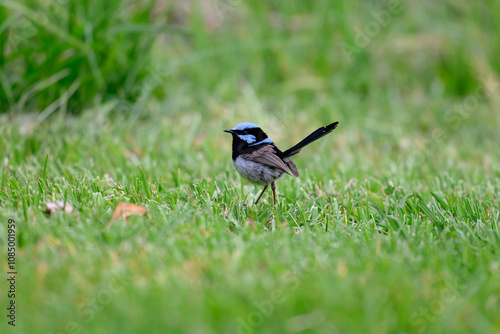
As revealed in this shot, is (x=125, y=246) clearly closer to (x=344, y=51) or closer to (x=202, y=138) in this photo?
(x=202, y=138)

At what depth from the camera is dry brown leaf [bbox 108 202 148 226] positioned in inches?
144

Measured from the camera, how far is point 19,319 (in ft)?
8.38

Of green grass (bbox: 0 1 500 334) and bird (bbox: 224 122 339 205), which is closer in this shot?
green grass (bbox: 0 1 500 334)

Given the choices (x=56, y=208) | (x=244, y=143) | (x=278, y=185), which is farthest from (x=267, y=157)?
(x=56, y=208)

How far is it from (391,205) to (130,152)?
8.85ft

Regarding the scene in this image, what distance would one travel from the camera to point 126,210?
3717 mm

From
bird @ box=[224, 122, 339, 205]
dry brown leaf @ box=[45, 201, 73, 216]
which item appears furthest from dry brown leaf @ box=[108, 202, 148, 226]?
bird @ box=[224, 122, 339, 205]

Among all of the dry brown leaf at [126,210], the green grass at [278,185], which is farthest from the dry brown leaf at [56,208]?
the dry brown leaf at [126,210]

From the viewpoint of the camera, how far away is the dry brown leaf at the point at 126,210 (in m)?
3.65

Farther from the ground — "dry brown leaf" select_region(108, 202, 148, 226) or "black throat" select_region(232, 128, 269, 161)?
"black throat" select_region(232, 128, 269, 161)

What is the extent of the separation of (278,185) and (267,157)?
2.70ft

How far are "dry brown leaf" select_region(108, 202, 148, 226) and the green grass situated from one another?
0.09m

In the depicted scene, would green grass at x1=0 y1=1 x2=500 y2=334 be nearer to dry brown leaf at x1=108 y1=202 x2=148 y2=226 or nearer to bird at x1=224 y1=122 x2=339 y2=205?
dry brown leaf at x1=108 y1=202 x2=148 y2=226

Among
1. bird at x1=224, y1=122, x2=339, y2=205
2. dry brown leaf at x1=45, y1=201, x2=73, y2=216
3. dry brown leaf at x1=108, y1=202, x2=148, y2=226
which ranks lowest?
dry brown leaf at x1=45, y1=201, x2=73, y2=216
